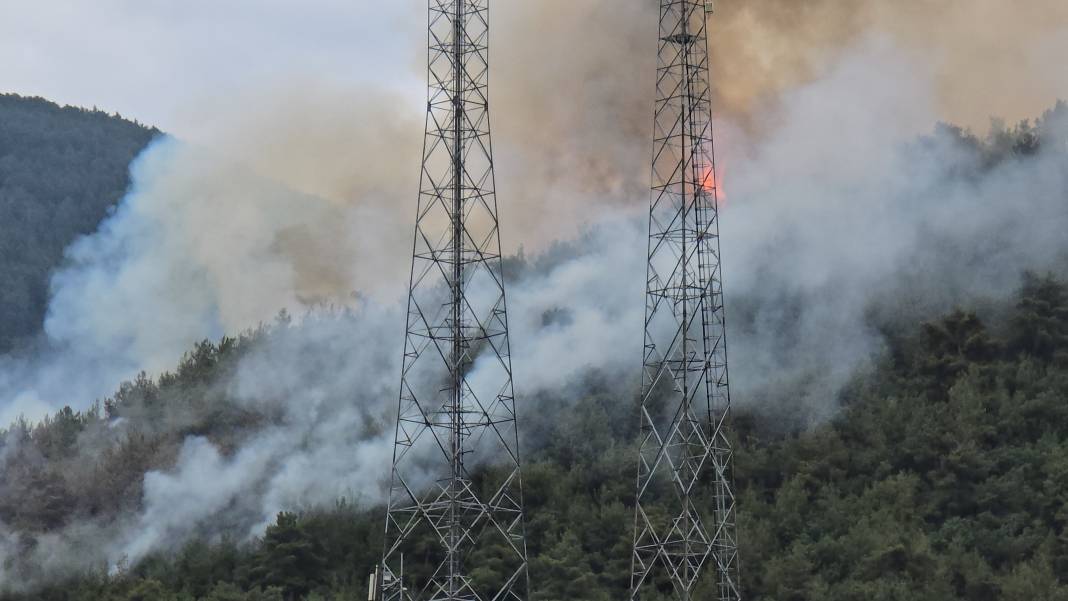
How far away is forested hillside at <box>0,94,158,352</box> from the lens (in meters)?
119

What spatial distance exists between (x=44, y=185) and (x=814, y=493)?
88.7m

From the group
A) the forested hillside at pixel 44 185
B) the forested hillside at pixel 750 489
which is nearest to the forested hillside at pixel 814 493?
the forested hillside at pixel 750 489

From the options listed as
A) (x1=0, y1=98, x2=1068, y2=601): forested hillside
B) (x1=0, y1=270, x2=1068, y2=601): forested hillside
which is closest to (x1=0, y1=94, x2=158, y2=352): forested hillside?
(x1=0, y1=98, x2=1068, y2=601): forested hillside

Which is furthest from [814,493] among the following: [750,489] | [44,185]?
[44,185]

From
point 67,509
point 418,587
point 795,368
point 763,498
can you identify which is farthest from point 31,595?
point 795,368

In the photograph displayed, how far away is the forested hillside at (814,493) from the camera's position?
2196 inches

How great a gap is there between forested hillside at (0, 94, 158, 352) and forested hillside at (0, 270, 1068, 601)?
152ft

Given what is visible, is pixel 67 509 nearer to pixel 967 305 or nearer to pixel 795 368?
pixel 795 368

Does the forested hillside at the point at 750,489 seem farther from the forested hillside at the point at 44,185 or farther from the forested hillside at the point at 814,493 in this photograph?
the forested hillside at the point at 44,185

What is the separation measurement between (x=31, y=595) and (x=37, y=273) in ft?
212

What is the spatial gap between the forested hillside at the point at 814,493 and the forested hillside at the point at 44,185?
46.3 m

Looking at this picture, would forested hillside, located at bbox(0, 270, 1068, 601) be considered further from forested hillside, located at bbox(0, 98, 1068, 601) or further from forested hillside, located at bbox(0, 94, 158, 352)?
forested hillside, located at bbox(0, 94, 158, 352)

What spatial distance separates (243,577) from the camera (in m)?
57.9

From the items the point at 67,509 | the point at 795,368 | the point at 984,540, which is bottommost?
the point at 984,540
